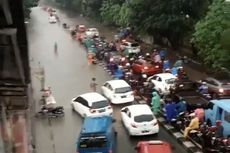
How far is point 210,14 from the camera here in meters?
30.4

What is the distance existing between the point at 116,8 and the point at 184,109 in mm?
38663

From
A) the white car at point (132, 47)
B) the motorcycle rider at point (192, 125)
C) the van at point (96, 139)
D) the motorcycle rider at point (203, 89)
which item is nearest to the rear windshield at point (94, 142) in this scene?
the van at point (96, 139)

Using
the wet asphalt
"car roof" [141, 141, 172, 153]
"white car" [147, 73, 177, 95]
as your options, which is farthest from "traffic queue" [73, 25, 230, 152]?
"car roof" [141, 141, 172, 153]

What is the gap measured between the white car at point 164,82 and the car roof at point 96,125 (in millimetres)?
7888

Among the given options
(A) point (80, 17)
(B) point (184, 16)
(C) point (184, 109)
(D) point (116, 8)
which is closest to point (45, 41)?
(D) point (116, 8)

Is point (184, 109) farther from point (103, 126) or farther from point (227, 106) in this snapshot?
point (103, 126)

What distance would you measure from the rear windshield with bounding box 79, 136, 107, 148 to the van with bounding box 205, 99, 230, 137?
4805 mm

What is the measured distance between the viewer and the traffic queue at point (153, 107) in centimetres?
1795

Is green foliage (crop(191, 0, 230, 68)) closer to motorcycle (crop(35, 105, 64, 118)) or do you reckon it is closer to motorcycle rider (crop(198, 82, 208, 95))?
motorcycle rider (crop(198, 82, 208, 95))

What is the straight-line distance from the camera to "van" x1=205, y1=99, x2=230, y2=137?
19.1 meters

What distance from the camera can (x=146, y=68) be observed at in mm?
33094

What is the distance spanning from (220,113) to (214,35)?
10.4 m

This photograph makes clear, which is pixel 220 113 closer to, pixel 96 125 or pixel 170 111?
pixel 170 111

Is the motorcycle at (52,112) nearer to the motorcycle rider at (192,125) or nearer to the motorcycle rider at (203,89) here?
the motorcycle rider at (203,89)
